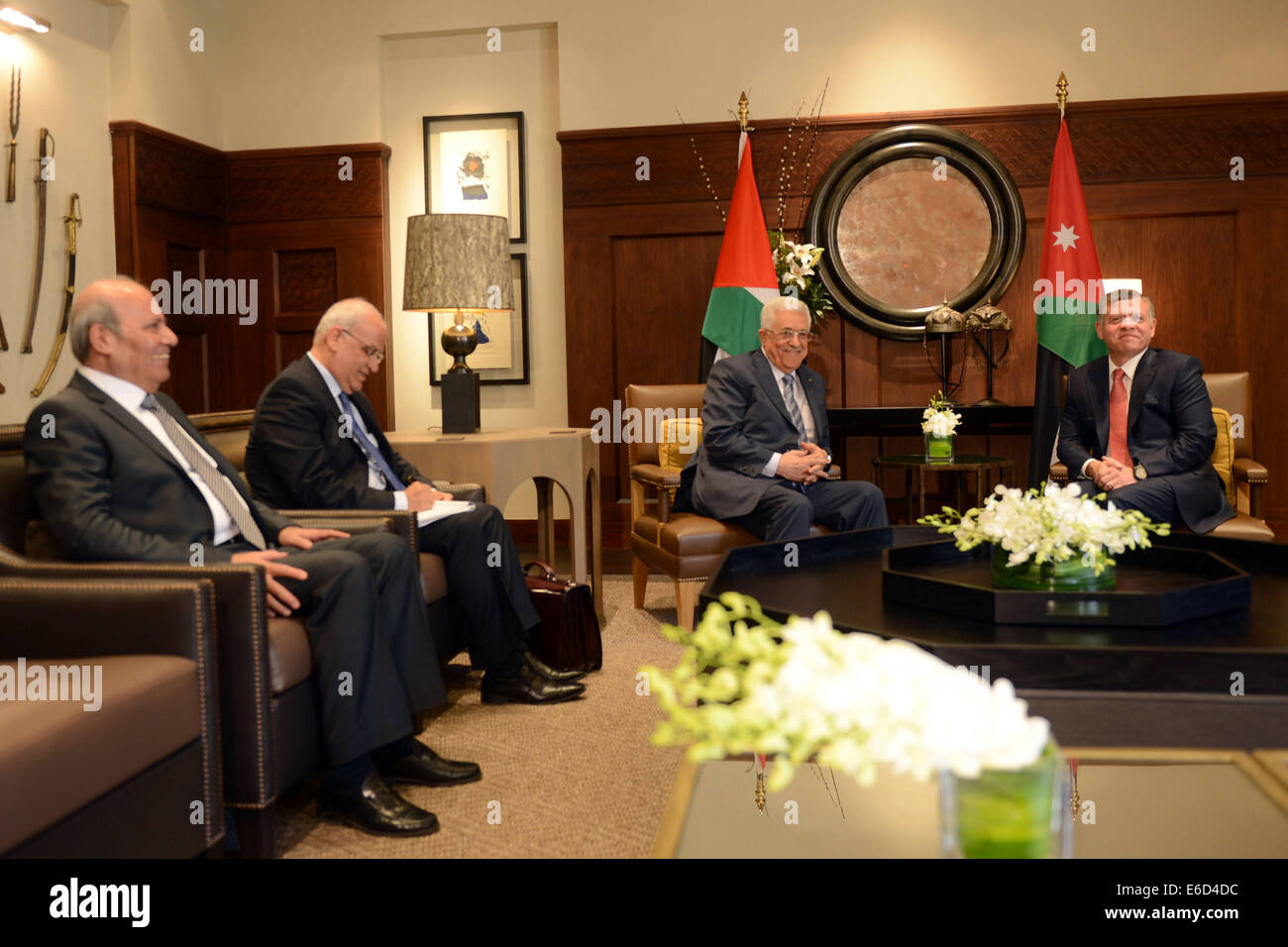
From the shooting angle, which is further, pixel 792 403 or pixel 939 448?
pixel 939 448

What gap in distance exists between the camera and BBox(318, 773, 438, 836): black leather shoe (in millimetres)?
2352

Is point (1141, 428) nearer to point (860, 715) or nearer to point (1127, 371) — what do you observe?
point (1127, 371)

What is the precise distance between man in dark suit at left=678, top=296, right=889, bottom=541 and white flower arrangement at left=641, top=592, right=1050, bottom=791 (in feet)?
9.72

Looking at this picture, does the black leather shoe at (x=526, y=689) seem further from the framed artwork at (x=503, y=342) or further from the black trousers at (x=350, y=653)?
the framed artwork at (x=503, y=342)

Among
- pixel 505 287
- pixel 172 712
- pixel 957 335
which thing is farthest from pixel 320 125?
pixel 172 712

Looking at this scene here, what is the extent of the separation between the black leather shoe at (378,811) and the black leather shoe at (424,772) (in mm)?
196

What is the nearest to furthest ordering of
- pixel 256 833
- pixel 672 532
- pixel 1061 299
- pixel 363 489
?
pixel 256 833 → pixel 363 489 → pixel 672 532 → pixel 1061 299

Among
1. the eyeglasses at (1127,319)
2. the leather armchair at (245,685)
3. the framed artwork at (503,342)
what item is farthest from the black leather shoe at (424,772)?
the framed artwork at (503,342)

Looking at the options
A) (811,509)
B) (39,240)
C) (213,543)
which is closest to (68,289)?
(39,240)

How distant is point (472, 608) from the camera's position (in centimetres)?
328

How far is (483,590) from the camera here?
3.27 meters

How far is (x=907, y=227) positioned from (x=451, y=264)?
8.59ft

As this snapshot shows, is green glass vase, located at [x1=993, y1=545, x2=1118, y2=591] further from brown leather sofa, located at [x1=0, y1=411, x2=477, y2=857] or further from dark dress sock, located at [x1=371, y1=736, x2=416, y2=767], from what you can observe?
brown leather sofa, located at [x1=0, y1=411, x2=477, y2=857]
